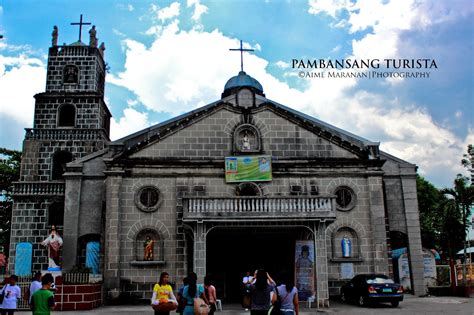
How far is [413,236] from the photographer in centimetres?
2506

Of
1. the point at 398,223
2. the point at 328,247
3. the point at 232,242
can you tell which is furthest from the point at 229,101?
the point at 398,223

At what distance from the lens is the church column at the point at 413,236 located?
24.5m

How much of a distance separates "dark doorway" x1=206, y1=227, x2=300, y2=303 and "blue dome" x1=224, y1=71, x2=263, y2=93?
1272 centimetres

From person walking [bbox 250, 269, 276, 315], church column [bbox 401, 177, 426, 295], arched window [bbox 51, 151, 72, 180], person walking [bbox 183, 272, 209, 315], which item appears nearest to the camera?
person walking [bbox 250, 269, 276, 315]

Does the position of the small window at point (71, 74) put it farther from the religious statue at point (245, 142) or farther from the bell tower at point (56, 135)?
the religious statue at point (245, 142)

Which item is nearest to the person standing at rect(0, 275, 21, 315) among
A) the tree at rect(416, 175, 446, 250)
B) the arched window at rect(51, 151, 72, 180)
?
the arched window at rect(51, 151, 72, 180)

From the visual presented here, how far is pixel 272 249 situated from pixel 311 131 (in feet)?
21.5

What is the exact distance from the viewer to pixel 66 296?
19.3 meters

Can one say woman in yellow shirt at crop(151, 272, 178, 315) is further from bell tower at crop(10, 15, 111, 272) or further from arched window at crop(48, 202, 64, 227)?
arched window at crop(48, 202, 64, 227)

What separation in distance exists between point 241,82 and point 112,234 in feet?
51.2

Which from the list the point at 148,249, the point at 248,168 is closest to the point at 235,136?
the point at 248,168

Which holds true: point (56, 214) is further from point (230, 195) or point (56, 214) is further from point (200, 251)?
point (200, 251)

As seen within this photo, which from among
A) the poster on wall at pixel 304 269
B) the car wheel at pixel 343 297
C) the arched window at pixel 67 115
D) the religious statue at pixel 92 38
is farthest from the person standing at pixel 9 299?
the religious statue at pixel 92 38

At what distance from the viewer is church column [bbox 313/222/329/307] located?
19828mm
